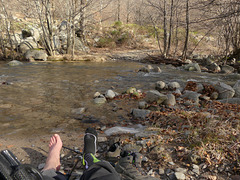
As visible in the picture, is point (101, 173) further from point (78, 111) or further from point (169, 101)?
point (169, 101)

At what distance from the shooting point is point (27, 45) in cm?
1694

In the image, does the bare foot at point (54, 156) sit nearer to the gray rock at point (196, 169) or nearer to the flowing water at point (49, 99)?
the flowing water at point (49, 99)

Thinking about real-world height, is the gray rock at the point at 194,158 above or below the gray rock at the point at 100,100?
above

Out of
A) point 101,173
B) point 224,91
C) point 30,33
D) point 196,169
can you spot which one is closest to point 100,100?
point 196,169

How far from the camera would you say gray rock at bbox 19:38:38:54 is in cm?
1640

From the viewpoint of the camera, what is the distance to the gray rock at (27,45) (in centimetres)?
1640

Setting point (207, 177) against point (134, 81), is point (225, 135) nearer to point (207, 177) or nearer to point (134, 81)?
point (207, 177)

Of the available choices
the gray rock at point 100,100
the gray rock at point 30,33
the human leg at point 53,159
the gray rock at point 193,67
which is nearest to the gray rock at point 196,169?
the human leg at point 53,159

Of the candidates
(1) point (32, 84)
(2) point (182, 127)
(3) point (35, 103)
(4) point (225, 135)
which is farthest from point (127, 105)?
(1) point (32, 84)

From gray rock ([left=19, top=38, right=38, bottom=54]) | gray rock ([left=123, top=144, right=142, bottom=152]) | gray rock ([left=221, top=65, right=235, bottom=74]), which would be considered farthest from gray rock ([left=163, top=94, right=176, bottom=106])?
gray rock ([left=19, top=38, right=38, bottom=54])

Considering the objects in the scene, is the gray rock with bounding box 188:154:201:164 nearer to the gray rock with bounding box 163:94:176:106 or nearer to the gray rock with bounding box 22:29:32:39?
the gray rock with bounding box 163:94:176:106

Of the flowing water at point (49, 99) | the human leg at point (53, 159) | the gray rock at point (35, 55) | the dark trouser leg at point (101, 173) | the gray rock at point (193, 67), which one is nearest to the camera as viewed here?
the dark trouser leg at point (101, 173)

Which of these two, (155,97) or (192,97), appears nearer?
(155,97)

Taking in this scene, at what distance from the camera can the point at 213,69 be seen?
11.9 m
